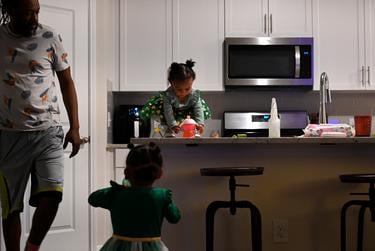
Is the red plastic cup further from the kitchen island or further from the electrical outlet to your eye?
the electrical outlet

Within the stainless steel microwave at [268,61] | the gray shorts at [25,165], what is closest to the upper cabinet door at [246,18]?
the stainless steel microwave at [268,61]

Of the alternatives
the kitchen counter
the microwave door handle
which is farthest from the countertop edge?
the microwave door handle

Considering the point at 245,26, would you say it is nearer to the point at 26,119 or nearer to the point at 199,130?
the point at 199,130

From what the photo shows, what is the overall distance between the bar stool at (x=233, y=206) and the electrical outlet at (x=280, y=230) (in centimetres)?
23

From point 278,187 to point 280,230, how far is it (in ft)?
0.71

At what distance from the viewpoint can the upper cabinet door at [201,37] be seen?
13.1 ft

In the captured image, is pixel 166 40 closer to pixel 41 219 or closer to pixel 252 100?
pixel 252 100

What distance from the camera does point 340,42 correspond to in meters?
4.01

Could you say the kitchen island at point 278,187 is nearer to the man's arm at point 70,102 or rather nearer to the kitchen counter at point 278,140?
the kitchen counter at point 278,140

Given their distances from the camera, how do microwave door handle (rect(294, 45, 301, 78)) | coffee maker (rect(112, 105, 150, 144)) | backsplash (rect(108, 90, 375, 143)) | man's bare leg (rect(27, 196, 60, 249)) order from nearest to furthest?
man's bare leg (rect(27, 196, 60, 249))
microwave door handle (rect(294, 45, 301, 78))
coffee maker (rect(112, 105, 150, 144))
backsplash (rect(108, 90, 375, 143))

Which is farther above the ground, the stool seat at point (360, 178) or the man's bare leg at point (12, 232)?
the stool seat at point (360, 178)

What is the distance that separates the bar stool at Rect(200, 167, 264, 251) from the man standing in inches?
27.3

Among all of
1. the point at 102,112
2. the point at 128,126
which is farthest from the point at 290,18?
the point at 102,112

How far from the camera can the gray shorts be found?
6.07ft
